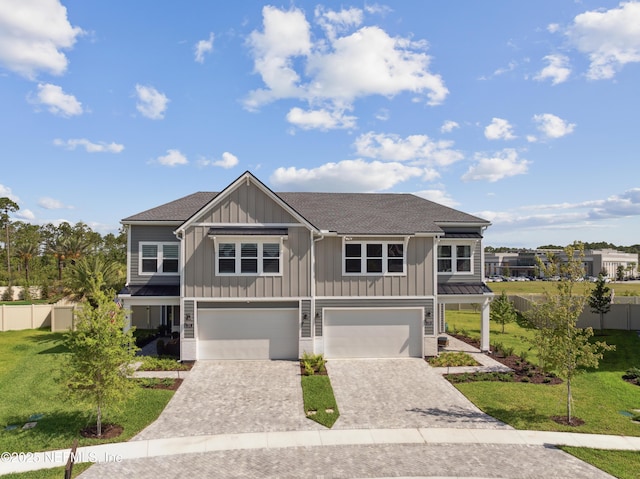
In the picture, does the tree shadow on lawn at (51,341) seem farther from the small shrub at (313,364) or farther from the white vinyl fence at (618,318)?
the white vinyl fence at (618,318)

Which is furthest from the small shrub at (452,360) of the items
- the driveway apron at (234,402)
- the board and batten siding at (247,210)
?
the board and batten siding at (247,210)

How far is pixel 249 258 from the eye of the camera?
1919 cm

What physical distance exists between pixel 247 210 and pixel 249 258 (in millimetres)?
2308

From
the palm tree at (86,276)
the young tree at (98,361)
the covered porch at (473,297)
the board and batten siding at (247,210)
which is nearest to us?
the young tree at (98,361)

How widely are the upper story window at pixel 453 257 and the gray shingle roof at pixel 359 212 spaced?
137 cm

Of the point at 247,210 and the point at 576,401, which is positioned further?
the point at 247,210

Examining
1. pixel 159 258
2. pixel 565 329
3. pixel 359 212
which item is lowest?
pixel 565 329

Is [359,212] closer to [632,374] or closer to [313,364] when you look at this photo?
[313,364]

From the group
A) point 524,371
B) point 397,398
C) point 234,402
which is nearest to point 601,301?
point 524,371

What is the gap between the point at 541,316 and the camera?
Result: 496 inches

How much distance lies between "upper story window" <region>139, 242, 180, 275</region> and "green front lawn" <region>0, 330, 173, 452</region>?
570 cm

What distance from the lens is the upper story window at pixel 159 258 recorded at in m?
20.7

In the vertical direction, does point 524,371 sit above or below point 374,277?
below

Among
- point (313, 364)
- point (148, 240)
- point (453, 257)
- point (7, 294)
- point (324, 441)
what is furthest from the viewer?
point (7, 294)
